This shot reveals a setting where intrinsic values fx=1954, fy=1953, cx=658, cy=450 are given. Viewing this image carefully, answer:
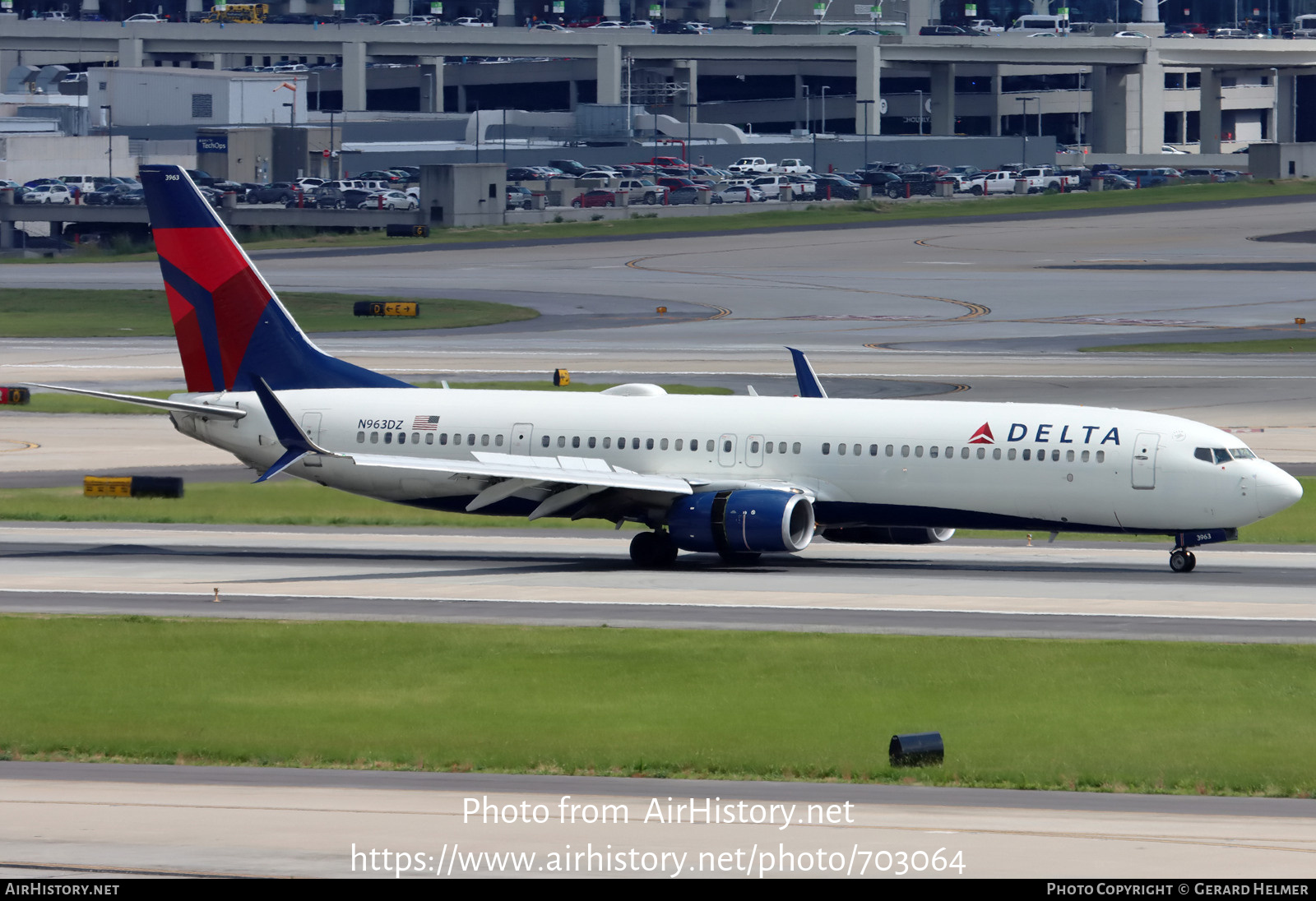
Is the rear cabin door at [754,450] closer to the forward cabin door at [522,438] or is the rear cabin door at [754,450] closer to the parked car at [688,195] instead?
→ the forward cabin door at [522,438]

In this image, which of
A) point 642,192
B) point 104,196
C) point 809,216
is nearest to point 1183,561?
point 809,216

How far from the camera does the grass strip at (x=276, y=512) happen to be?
57.5 meters

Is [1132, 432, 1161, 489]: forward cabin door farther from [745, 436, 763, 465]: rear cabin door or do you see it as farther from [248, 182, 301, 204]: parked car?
[248, 182, 301, 204]: parked car

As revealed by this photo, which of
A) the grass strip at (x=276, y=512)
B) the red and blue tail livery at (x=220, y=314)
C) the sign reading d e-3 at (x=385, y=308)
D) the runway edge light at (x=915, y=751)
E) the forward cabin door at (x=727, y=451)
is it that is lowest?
the grass strip at (x=276, y=512)

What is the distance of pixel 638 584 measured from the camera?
153ft

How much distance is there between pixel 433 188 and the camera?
177m

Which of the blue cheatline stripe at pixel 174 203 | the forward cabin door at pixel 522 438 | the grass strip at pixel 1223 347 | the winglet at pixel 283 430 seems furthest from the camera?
the grass strip at pixel 1223 347

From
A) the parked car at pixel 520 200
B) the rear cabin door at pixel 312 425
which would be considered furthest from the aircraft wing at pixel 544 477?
the parked car at pixel 520 200

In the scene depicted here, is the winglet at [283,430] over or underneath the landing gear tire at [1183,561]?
over

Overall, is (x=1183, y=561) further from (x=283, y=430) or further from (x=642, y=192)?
(x=642, y=192)

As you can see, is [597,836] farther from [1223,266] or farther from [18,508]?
[1223,266]

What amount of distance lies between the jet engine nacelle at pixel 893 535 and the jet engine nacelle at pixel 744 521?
2.34m
